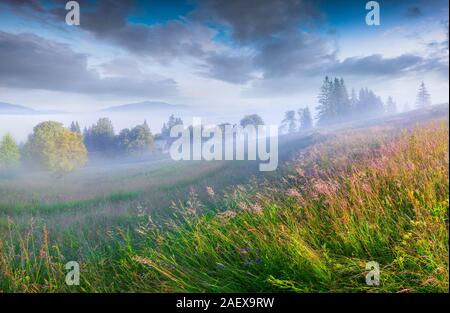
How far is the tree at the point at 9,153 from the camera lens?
6.48m

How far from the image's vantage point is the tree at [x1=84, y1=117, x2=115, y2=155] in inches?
247

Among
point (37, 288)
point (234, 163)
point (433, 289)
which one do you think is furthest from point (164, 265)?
point (234, 163)

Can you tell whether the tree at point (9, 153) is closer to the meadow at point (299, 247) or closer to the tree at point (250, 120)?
the meadow at point (299, 247)

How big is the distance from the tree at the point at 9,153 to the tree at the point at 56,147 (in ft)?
0.90

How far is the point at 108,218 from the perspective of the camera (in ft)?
17.7

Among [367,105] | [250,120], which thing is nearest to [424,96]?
[367,105]

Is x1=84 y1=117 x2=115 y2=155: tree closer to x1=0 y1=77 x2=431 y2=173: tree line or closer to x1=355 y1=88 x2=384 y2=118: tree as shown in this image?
x1=0 y1=77 x2=431 y2=173: tree line

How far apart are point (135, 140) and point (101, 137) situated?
111cm

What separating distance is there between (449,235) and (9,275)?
507 cm

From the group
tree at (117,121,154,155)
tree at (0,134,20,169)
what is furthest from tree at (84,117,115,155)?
tree at (0,134,20,169)

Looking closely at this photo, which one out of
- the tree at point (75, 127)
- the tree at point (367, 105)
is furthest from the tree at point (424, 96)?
the tree at point (75, 127)

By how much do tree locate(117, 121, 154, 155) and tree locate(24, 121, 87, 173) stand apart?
1218mm
